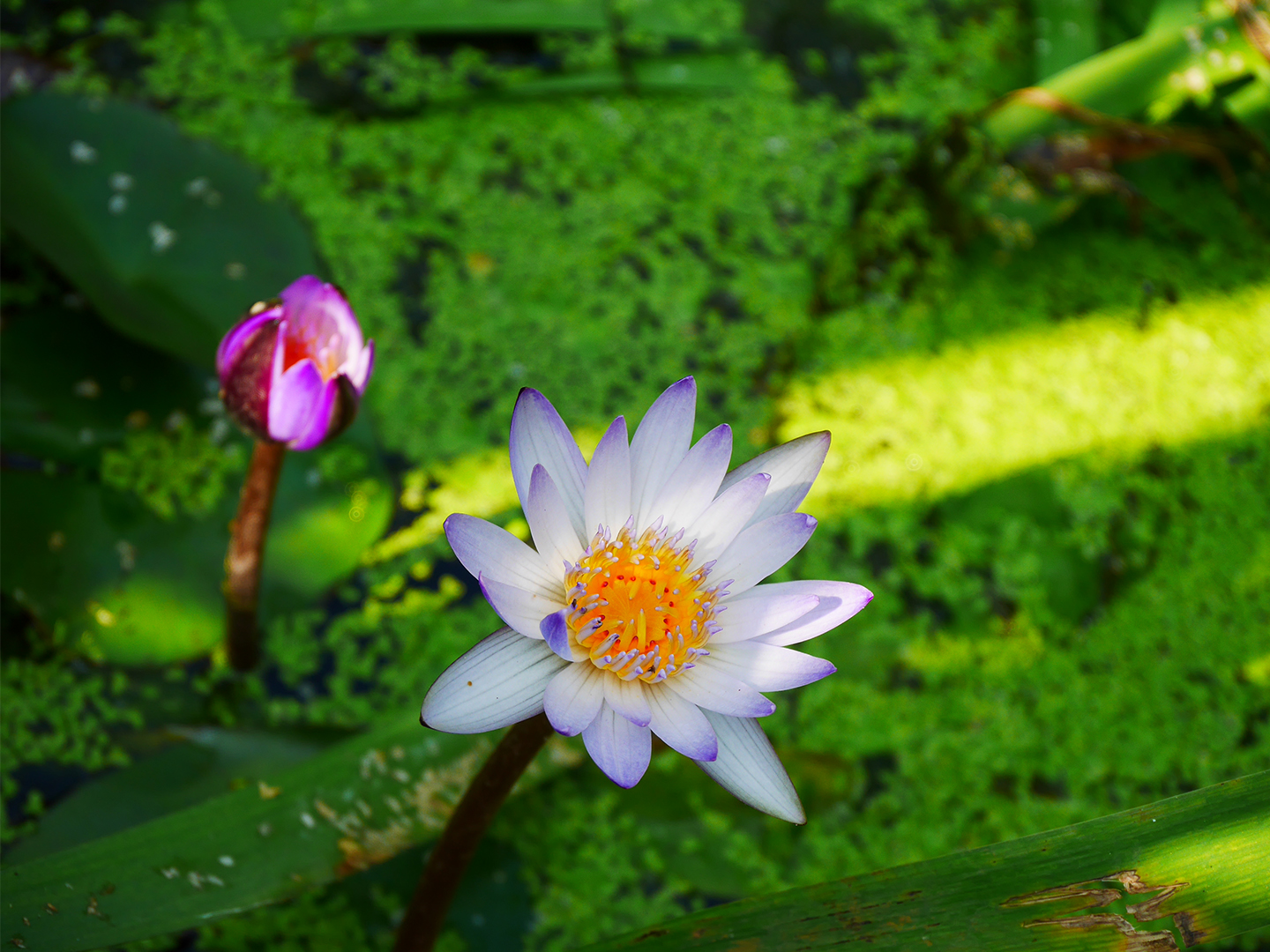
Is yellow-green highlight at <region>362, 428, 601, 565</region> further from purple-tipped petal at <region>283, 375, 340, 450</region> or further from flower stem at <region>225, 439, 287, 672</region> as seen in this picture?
purple-tipped petal at <region>283, 375, 340, 450</region>

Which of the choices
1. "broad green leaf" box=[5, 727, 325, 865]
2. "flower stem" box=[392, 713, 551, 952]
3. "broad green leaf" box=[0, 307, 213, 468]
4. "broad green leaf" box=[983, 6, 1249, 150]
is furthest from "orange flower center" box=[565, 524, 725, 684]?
"broad green leaf" box=[983, 6, 1249, 150]

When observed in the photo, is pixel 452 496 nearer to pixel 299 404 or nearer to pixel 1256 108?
pixel 299 404

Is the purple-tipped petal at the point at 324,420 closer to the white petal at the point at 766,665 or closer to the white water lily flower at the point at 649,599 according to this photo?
the white water lily flower at the point at 649,599

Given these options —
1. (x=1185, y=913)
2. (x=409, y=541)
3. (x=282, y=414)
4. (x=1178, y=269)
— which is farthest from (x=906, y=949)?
(x=1178, y=269)

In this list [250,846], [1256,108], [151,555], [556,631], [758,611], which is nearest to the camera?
[556,631]

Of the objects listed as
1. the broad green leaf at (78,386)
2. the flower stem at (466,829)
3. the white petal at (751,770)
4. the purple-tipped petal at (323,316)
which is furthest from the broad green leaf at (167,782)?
the white petal at (751,770)

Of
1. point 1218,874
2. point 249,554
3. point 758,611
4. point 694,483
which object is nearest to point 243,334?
point 249,554
